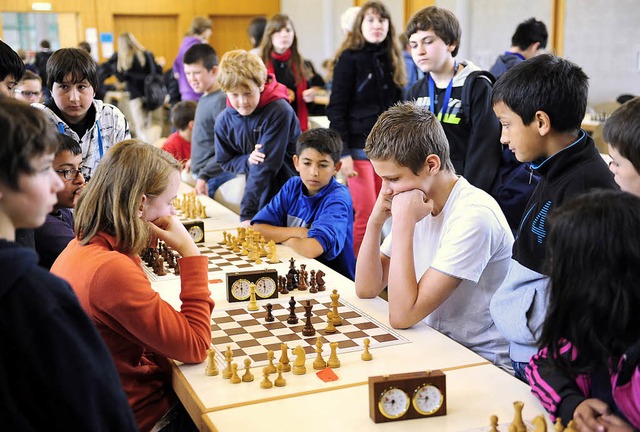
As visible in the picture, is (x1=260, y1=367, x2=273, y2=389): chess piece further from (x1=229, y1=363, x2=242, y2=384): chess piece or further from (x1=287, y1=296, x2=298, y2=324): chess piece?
(x1=287, y1=296, x2=298, y2=324): chess piece

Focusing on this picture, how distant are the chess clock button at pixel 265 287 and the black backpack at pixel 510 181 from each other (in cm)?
170

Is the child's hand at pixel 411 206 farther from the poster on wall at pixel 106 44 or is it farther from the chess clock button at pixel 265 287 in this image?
Result: the poster on wall at pixel 106 44

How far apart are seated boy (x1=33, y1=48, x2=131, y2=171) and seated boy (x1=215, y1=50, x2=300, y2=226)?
79 cm

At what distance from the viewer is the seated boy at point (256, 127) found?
4406 mm

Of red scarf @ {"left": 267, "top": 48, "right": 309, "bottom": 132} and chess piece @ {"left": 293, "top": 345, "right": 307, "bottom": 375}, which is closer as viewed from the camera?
chess piece @ {"left": 293, "top": 345, "right": 307, "bottom": 375}

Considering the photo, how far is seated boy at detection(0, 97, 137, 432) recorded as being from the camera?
55.6 inches

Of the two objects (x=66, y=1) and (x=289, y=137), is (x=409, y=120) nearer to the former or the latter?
(x=289, y=137)

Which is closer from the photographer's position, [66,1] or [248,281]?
[248,281]

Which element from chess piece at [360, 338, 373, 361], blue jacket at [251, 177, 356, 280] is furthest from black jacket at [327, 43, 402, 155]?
chess piece at [360, 338, 373, 361]

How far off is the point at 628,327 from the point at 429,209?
3.54 feet

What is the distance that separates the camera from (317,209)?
3852 millimetres

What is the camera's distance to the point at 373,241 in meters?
2.81

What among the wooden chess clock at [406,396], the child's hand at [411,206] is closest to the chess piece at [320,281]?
the child's hand at [411,206]

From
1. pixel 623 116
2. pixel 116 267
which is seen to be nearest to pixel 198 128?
pixel 116 267
